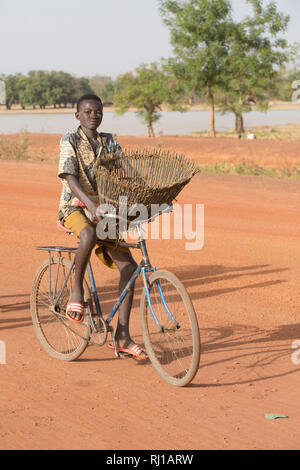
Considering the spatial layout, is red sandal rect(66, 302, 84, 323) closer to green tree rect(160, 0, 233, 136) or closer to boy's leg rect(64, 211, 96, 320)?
boy's leg rect(64, 211, 96, 320)

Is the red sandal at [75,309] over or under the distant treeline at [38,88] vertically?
under

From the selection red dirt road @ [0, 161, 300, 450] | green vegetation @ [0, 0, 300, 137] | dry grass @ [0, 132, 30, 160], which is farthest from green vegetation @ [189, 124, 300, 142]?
red dirt road @ [0, 161, 300, 450]

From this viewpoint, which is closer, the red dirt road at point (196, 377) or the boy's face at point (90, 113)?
the red dirt road at point (196, 377)

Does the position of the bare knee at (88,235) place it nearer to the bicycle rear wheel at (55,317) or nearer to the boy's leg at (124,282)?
the boy's leg at (124,282)

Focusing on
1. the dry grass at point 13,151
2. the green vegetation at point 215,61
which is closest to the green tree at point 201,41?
the green vegetation at point 215,61

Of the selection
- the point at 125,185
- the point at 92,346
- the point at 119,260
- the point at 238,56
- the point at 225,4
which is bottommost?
the point at 92,346

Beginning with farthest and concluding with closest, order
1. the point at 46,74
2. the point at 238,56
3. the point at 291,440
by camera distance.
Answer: the point at 46,74 → the point at 238,56 → the point at 291,440

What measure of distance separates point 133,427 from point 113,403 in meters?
0.42

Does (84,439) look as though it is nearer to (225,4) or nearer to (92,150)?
(92,150)

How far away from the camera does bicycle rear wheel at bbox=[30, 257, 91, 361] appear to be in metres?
5.60

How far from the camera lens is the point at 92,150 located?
535 centimetres

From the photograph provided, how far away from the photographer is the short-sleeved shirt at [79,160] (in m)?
5.23

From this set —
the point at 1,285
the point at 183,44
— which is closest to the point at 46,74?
the point at 183,44

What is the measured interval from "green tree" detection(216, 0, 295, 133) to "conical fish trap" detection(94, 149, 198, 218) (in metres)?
42.3
